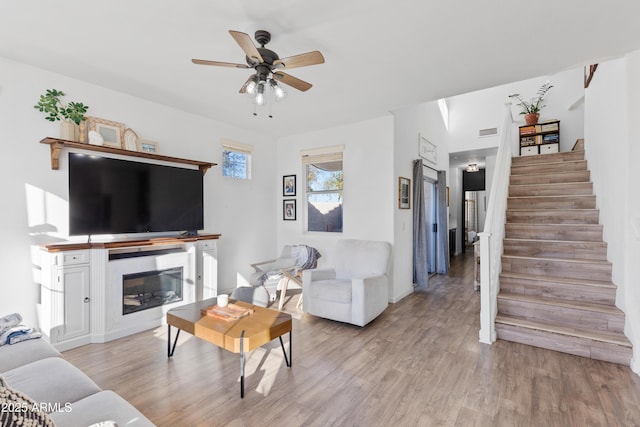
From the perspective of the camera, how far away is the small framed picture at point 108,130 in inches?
125

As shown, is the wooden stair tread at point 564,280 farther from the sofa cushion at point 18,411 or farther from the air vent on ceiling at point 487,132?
the air vent on ceiling at point 487,132

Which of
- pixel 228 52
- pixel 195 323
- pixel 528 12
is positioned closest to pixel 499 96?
pixel 528 12

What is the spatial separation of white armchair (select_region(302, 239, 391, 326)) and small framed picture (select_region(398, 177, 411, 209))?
2.78 ft

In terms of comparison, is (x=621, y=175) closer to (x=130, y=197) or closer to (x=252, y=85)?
(x=252, y=85)

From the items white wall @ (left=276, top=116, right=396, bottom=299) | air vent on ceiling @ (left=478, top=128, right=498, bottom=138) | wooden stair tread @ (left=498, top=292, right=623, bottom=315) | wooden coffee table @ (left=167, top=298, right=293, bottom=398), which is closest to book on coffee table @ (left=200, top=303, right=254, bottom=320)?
wooden coffee table @ (left=167, top=298, right=293, bottom=398)

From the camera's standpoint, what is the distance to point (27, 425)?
0.76m

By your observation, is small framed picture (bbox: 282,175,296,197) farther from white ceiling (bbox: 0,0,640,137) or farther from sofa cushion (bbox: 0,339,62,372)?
sofa cushion (bbox: 0,339,62,372)

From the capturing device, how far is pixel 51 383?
4.64ft

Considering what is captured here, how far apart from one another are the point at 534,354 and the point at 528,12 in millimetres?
2784

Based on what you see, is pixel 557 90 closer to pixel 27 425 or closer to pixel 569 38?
pixel 569 38

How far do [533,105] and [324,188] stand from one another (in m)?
5.13

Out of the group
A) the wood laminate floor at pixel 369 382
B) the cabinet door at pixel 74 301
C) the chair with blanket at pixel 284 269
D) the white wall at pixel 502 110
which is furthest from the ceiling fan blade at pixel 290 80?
the white wall at pixel 502 110

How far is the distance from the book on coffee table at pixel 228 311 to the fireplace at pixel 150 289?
3.65 feet

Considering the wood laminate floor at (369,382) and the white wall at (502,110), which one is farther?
the white wall at (502,110)
